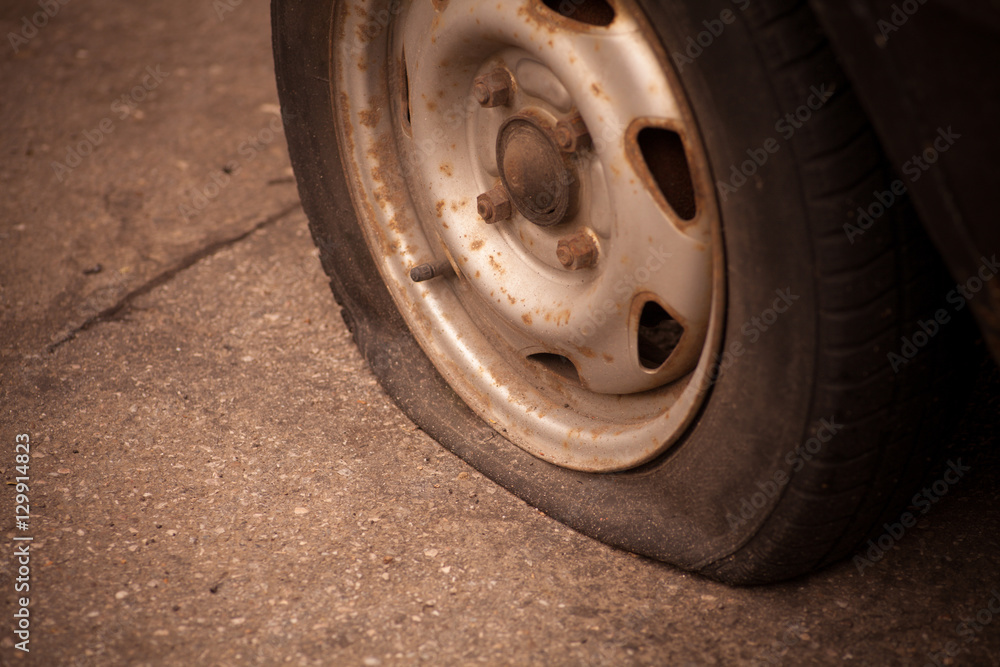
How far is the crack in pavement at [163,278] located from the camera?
2.18 meters

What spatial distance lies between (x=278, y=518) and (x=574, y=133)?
36.6 inches

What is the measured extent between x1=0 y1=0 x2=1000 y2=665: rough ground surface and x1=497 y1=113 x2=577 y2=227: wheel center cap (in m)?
0.60

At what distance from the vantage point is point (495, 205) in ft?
Answer: 5.16

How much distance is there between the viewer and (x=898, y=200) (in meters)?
1.00
